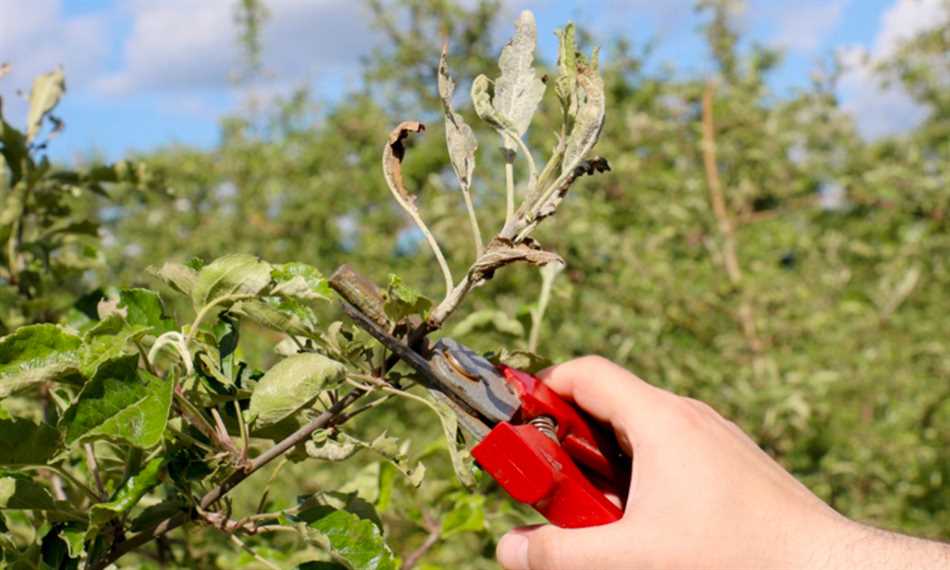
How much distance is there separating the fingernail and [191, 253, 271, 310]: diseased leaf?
560 millimetres

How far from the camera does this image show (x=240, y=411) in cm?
110

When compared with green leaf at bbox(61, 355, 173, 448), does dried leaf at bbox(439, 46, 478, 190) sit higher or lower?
higher

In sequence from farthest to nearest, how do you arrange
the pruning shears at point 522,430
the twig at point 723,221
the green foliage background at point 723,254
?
the twig at point 723,221 → the green foliage background at point 723,254 → the pruning shears at point 522,430

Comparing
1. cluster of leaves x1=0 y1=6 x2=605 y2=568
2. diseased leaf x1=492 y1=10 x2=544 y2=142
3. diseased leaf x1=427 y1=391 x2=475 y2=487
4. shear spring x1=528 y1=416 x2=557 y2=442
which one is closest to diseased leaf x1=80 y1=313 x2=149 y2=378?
cluster of leaves x1=0 y1=6 x2=605 y2=568

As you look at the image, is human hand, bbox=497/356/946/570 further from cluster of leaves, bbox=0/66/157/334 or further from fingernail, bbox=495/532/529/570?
cluster of leaves, bbox=0/66/157/334

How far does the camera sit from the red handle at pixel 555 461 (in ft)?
4.14

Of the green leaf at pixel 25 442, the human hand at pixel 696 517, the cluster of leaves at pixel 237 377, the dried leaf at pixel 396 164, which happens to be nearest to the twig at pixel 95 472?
the cluster of leaves at pixel 237 377

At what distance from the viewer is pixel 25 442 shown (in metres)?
1.01

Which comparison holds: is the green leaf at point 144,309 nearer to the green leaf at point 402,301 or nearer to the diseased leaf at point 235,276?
the diseased leaf at point 235,276

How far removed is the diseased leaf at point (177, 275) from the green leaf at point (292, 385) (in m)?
0.14

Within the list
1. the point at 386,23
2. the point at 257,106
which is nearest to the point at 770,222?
the point at 386,23

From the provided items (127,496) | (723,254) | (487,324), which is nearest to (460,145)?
(127,496)

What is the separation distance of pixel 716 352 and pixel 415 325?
10.3ft

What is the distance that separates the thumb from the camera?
4.14ft
